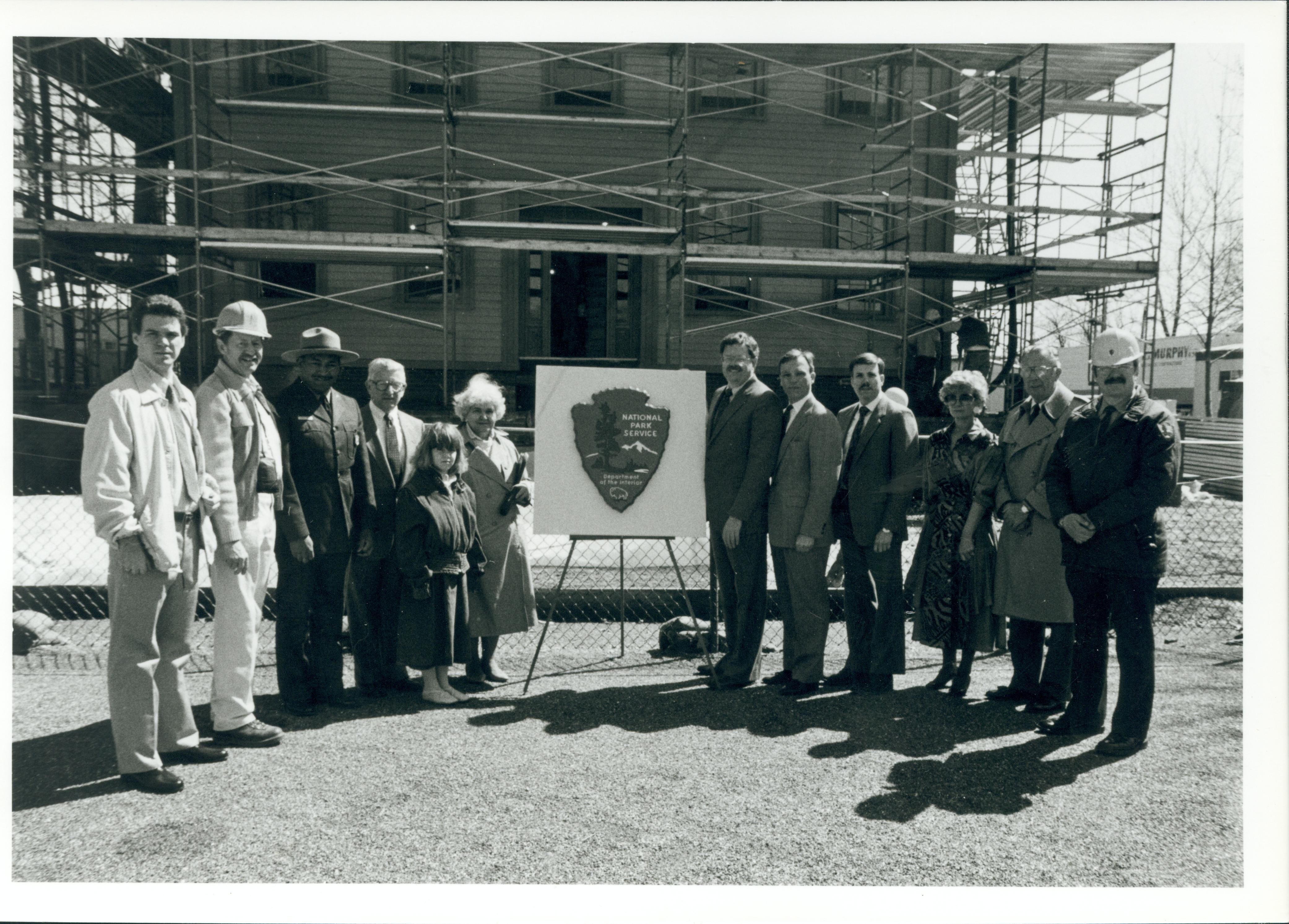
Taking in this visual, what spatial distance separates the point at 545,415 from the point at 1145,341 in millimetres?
12146

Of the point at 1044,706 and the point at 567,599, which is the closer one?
the point at 1044,706

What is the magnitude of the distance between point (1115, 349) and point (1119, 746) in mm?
1846

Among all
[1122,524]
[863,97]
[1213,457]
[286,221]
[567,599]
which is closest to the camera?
[1122,524]

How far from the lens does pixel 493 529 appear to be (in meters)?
5.34

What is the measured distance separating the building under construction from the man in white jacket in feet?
24.3

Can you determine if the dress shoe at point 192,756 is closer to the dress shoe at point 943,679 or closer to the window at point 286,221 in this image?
the dress shoe at point 943,679

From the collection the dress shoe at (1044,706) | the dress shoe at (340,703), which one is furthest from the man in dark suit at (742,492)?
the dress shoe at (340,703)

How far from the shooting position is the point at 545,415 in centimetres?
531

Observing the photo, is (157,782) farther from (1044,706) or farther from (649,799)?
(1044,706)

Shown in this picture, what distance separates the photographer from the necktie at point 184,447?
13.1 feet

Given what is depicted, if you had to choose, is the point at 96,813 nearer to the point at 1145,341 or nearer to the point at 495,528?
the point at 495,528

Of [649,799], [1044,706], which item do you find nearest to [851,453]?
[1044,706]

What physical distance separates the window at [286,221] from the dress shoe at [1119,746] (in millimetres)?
11450

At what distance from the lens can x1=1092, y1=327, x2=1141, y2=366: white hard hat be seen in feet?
14.2
